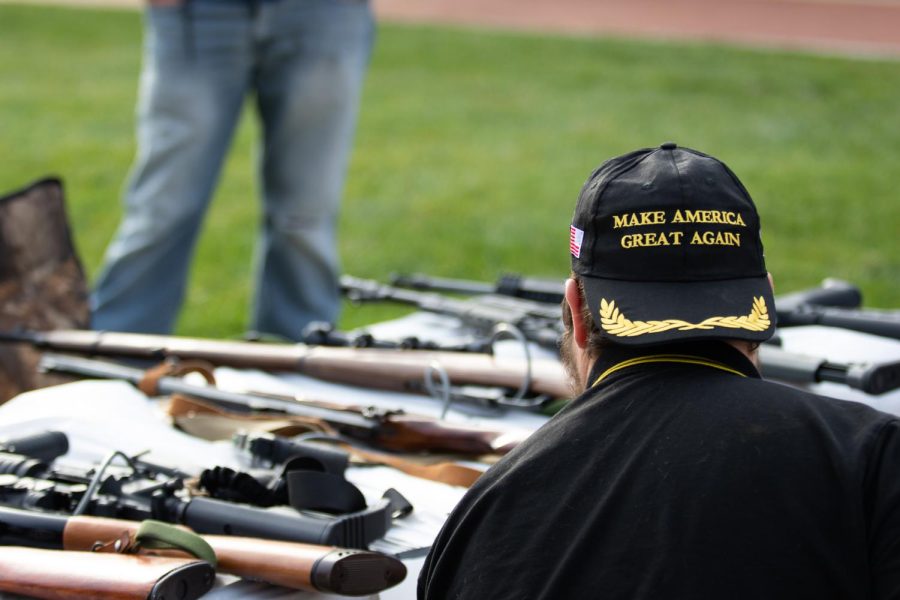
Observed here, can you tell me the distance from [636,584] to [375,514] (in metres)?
0.93

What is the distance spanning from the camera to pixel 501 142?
11320mm

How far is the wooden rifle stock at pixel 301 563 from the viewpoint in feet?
6.90

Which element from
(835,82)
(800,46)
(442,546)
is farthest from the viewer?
(800,46)

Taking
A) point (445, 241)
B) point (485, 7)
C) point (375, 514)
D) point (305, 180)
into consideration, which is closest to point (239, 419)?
point (375, 514)

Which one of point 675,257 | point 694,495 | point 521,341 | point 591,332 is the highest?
point 675,257

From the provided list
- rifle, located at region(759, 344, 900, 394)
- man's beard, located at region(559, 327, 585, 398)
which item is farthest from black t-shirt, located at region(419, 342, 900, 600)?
rifle, located at region(759, 344, 900, 394)

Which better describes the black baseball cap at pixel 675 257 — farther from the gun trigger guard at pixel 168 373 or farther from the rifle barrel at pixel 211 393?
the gun trigger guard at pixel 168 373

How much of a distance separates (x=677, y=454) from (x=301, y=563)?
31.2 inches

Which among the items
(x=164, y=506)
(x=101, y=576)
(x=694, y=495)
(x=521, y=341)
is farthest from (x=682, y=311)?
(x=521, y=341)

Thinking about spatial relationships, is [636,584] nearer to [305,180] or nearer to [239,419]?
[239,419]

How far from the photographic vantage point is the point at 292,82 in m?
4.80

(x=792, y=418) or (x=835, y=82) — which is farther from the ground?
(x=835, y=82)

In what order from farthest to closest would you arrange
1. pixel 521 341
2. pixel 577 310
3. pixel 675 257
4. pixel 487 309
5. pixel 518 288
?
pixel 518 288 < pixel 487 309 < pixel 521 341 < pixel 577 310 < pixel 675 257

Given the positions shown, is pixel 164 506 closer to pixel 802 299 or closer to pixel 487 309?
pixel 487 309
